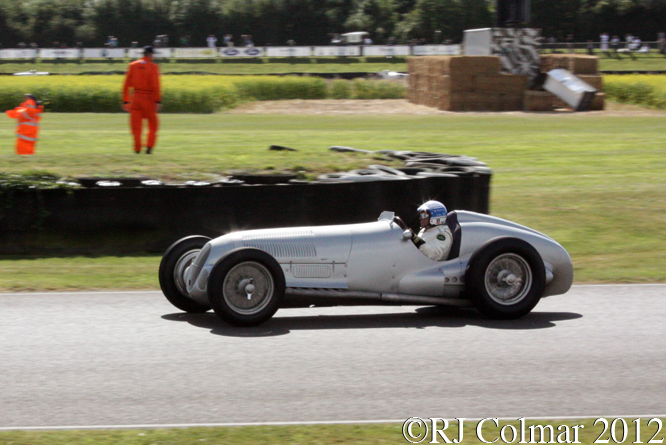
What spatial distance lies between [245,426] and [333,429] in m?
0.46

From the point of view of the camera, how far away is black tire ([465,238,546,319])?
23.3 ft

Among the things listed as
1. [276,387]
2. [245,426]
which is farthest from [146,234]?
[245,426]

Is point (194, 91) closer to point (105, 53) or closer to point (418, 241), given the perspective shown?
point (418, 241)

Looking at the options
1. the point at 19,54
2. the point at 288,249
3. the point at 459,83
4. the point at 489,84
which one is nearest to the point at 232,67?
the point at 19,54

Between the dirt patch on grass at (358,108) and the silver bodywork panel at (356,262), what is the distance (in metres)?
24.3

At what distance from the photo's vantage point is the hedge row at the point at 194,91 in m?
33.2

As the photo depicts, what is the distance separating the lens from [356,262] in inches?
277

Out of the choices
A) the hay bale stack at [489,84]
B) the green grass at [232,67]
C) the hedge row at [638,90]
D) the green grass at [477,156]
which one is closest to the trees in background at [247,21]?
the green grass at [232,67]

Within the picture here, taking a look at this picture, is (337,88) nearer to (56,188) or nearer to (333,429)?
(56,188)

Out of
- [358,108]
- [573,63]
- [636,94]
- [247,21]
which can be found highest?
[247,21]

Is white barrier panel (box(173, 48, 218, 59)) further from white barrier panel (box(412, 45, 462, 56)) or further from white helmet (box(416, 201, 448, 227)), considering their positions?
white helmet (box(416, 201, 448, 227))

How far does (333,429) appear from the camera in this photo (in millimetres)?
4797

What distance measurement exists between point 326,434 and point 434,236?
2764mm

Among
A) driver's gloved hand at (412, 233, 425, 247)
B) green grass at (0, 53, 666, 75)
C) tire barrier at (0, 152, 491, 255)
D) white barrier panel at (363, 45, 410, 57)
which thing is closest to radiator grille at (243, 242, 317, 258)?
driver's gloved hand at (412, 233, 425, 247)
